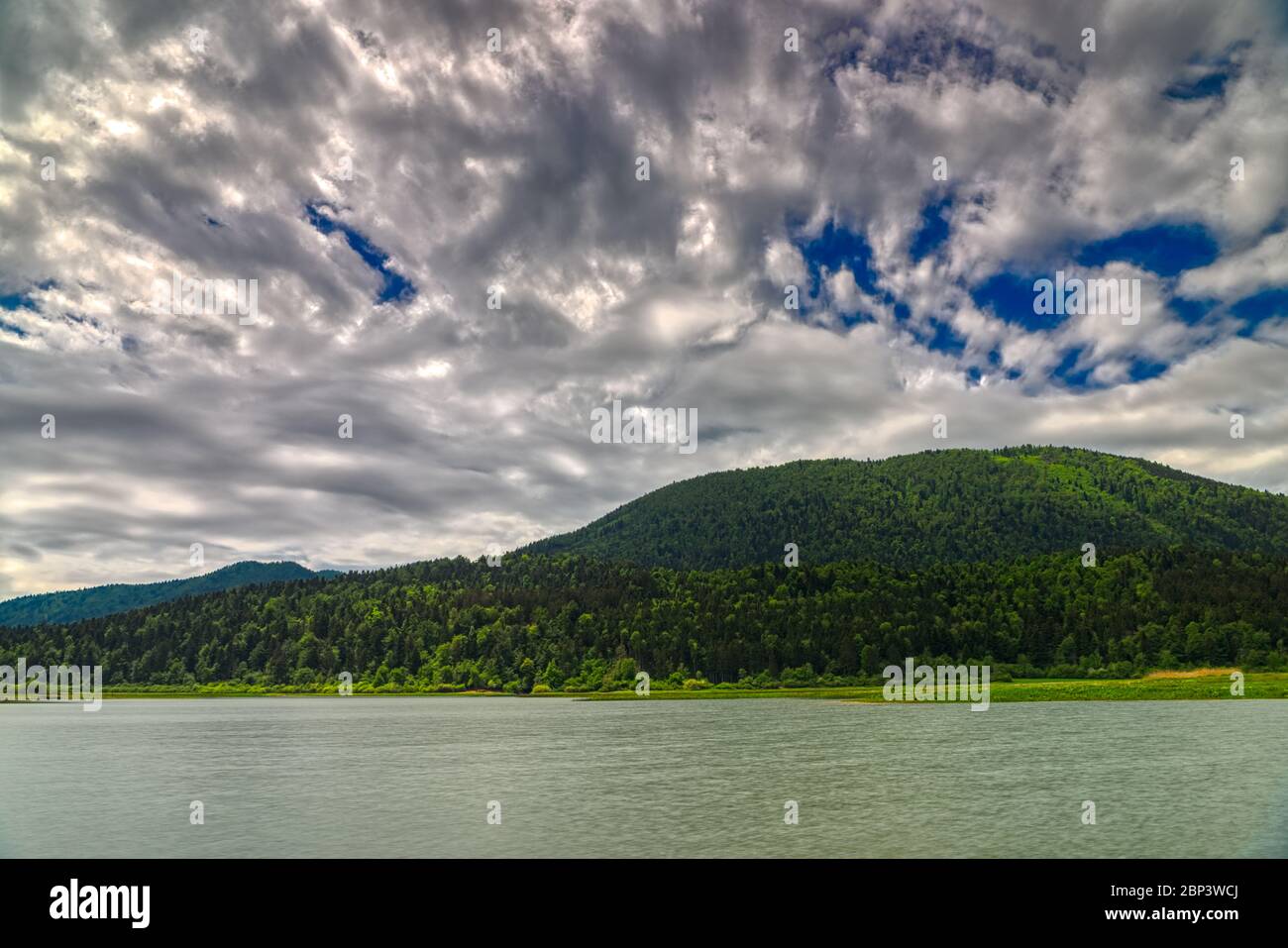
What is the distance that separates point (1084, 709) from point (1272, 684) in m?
74.8

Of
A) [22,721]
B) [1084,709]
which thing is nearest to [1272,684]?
[1084,709]

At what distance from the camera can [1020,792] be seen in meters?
61.8

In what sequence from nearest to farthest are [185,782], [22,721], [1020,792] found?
[1020,792]
[185,782]
[22,721]

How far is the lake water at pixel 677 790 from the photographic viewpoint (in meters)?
47.3

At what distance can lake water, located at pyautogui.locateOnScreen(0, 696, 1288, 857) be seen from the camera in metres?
47.3

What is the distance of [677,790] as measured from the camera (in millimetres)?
66188
